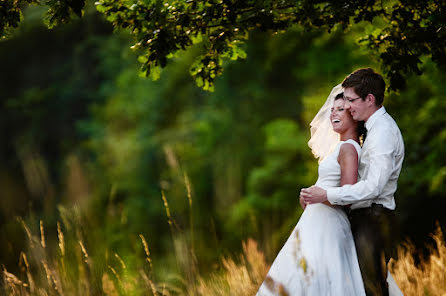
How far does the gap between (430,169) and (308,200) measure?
5043 mm

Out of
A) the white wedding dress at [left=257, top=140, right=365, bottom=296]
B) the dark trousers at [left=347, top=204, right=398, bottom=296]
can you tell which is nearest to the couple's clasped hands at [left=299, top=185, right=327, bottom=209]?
the white wedding dress at [left=257, top=140, right=365, bottom=296]

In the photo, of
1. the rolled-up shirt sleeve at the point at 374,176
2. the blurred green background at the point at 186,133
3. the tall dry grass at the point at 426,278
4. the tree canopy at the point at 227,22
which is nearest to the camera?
the rolled-up shirt sleeve at the point at 374,176

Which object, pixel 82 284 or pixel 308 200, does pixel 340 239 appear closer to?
pixel 308 200

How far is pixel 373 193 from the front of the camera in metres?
3.04

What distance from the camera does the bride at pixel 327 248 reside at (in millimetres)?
3129

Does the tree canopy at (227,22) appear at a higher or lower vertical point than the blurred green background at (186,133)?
higher

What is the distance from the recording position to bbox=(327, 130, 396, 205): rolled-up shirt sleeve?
3.04 m

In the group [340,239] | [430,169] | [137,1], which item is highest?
[137,1]

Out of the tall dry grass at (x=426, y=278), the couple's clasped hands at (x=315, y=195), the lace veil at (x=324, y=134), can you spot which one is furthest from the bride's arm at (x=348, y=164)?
the tall dry grass at (x=426, y=278)

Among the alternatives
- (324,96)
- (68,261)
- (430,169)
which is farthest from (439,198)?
(68,261)

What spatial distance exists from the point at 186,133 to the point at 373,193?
1217 centimetres

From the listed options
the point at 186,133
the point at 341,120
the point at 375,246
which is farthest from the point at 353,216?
the point at 186,133

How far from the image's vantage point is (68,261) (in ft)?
12.7

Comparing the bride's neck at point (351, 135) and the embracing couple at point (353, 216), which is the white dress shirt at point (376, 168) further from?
the bride's neck at point (351, 135)
